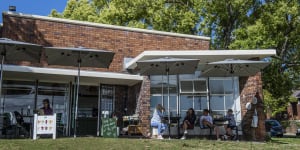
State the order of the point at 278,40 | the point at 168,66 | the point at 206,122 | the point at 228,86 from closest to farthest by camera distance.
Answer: the point at 206,122
the point at 168,66
the point at 228,86
the point at 278,40

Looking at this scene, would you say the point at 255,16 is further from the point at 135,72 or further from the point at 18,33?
the point at 18,33

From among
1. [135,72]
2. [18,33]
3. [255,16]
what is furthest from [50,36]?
[255,16]

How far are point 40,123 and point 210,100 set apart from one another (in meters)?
6.35

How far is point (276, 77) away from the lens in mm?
20281

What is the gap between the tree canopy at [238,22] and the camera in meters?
19.4

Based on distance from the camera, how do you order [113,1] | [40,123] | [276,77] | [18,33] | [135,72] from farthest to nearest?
1. [113,1]
2. [276,77]
3. [135,72]
4. [18,33]
5. [40,123]

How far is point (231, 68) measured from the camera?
10.8m

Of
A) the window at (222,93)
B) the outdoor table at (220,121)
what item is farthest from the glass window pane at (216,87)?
the outdoor table at (220,121)

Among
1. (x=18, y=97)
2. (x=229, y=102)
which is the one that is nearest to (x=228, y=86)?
(x=229, y=102)

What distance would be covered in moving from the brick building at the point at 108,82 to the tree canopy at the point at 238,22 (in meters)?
7.38

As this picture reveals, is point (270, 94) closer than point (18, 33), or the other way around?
point (18, 33)

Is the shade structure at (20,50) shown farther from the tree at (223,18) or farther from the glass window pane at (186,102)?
the tree at (223,18)

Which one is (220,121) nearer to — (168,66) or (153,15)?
(168,66)

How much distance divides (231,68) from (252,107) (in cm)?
186
